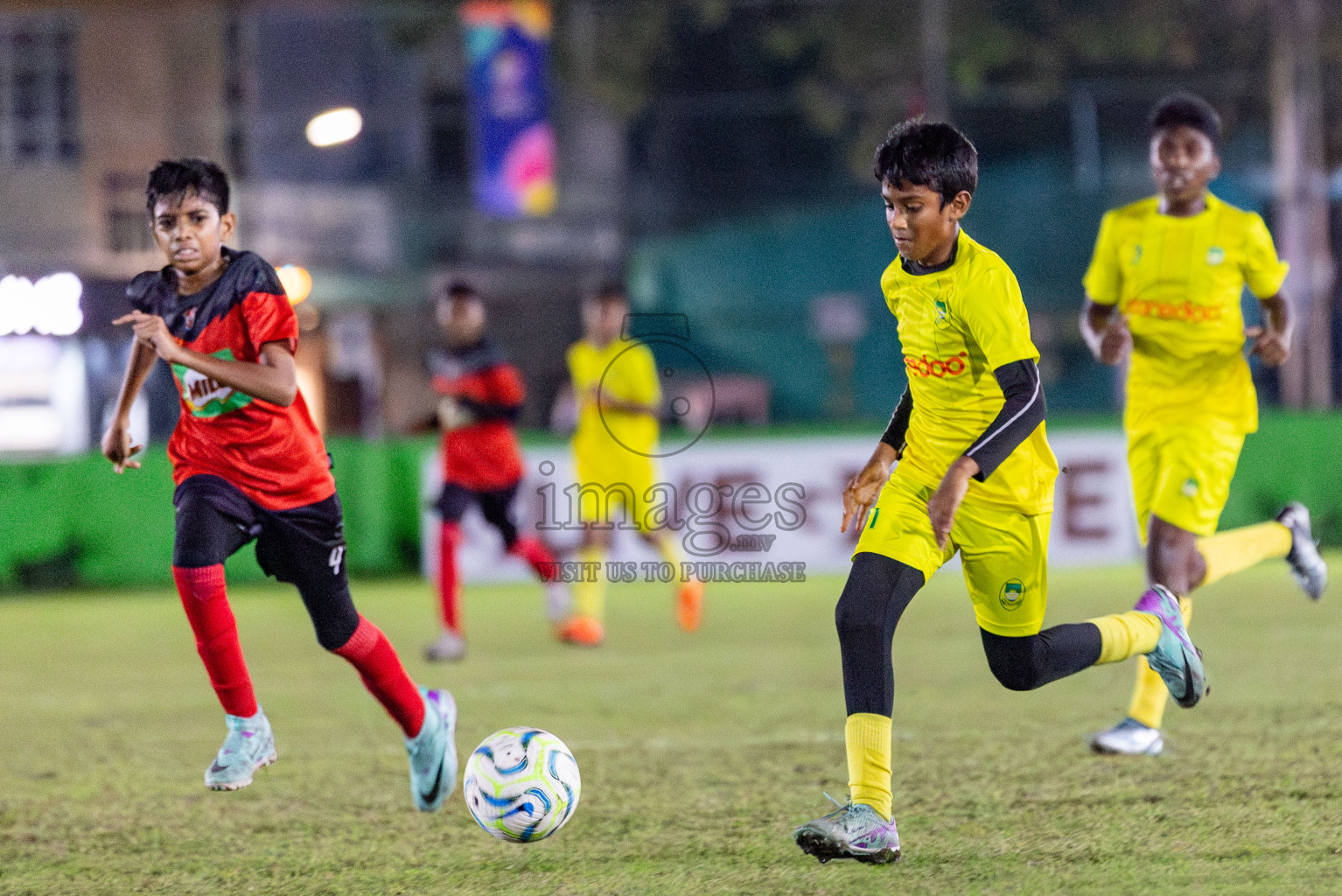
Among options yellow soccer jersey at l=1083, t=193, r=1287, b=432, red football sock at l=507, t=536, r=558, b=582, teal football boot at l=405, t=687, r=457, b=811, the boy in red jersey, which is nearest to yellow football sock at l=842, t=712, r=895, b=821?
teal football boot at l=405, t=687, r=457, b=811

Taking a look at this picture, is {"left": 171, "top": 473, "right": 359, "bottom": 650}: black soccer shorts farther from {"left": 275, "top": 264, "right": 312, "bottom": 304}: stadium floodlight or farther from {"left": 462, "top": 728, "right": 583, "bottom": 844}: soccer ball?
{"left": 275, "top": 264, "right": 312, "bottom": 304}: stadium floodlight

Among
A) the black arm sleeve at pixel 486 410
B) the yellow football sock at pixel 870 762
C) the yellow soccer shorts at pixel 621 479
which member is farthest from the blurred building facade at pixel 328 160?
the yellow football sock at pixel 870 762

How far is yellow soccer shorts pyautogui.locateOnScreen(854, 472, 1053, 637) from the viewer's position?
4008 mm

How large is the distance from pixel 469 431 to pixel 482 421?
0.10 m

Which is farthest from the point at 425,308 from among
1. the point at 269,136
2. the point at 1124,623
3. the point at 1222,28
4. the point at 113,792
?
the point at 1124,623

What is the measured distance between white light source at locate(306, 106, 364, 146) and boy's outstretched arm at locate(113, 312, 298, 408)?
1663 centimetres

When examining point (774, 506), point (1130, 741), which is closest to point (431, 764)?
point (1130, 741)

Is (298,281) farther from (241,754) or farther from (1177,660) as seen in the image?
(1177,660)

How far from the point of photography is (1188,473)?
5422mm

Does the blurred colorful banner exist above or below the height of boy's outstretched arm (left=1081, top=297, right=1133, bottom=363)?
above

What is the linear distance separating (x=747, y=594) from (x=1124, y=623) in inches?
284

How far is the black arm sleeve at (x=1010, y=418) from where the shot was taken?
149 inches

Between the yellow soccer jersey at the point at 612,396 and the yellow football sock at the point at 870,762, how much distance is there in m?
5.43

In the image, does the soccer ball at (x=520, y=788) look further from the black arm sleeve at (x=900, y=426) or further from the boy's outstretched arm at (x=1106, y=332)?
the boy's outstretched arm at (x=1106, y=332)
